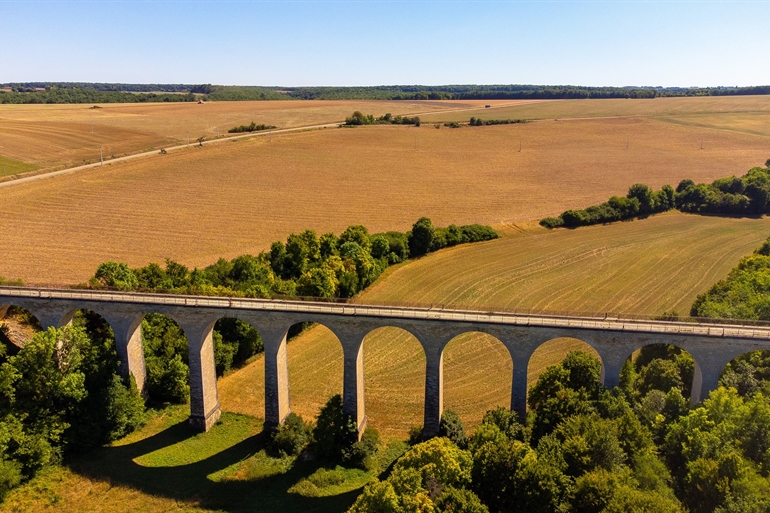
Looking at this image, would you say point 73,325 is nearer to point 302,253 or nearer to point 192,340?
point 192,340

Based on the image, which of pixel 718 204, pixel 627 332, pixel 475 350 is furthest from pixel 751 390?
pixel 718 204

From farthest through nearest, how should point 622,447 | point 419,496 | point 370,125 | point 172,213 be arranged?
point 370,125 → point 172,213 → point 622,447 → point 419,496

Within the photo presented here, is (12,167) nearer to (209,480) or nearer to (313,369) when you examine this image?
(313,369)

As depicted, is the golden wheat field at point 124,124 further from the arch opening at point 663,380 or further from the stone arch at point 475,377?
the arch opening at point 663,380

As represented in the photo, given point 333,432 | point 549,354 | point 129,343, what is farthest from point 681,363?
point 129,343

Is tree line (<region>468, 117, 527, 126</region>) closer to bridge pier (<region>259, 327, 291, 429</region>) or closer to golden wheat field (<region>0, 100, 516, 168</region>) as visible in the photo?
golden wheat field (<region>0, 100, 516, 168</region>)

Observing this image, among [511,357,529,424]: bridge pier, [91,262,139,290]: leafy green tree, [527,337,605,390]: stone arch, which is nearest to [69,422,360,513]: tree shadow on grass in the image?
[511,357,529,424]: bridge pier
